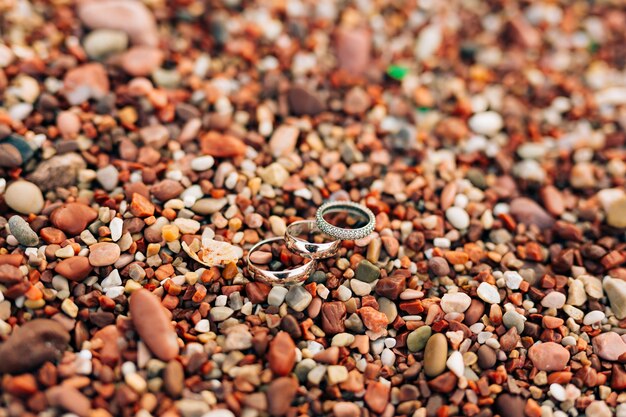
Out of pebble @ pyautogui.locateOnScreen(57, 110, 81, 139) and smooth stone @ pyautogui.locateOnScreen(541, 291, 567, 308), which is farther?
pebble @ pyautogui.locateOnScreen(57, 110, 81, 139)

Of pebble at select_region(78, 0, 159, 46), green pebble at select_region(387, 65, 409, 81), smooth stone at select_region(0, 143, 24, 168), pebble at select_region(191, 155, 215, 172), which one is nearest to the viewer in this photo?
smooth stone at select_region(0, 143, 24, 168)

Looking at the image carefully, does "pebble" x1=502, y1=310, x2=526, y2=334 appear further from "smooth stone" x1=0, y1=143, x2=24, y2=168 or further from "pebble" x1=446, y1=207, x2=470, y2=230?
"smooth stone" x1=0, y1=143, x2=24, y2=168

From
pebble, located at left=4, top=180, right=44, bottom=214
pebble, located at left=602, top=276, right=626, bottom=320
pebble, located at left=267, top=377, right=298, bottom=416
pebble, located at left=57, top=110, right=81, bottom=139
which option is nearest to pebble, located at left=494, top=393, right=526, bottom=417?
pebble, located at left=602, top=276, right=626, bottom=320

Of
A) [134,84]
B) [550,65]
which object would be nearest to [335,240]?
[134,84]

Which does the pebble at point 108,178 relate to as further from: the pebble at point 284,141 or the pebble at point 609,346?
the pebble at point 609,346

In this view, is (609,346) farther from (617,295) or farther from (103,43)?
(103,43)

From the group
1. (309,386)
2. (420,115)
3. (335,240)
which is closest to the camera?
(309,386)

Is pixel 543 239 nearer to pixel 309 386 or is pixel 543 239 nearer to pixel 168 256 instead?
pixel 309 386
